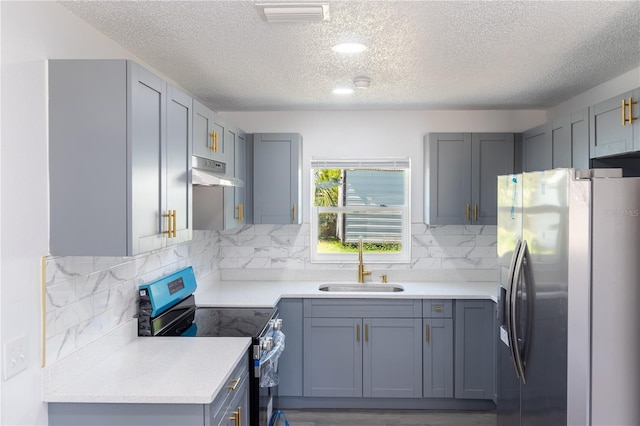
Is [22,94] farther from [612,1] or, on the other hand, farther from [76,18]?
[612,1]

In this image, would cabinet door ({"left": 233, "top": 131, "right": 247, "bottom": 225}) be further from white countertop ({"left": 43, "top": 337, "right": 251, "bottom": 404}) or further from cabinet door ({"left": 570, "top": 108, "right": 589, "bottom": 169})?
cabinet door ({"left": 570, "top": 108, "right": 589, "bottom": 169})

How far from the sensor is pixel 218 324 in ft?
9.87

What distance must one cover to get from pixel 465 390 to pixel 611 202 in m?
2.23

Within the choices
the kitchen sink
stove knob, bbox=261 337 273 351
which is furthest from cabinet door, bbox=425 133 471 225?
stove knob, bbox=261 337 273 351

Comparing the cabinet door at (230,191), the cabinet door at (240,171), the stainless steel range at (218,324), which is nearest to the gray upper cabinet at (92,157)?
the stainless steel range at (218,324)

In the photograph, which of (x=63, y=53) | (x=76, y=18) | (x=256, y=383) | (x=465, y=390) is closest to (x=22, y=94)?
(x=63, y=53)

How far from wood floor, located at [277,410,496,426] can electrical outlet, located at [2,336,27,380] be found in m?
2.26

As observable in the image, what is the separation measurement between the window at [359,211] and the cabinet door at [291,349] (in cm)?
76

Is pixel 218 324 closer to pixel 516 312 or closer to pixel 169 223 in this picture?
pixel 169 223

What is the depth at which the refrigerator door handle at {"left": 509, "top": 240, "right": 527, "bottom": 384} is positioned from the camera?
249 centimetres

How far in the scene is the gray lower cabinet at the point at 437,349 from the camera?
12.6ft

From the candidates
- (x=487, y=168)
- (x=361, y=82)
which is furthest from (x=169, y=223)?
(x=487, y=168)

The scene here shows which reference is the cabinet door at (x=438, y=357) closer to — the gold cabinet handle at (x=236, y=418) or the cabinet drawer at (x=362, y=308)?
the cabinet drawer at (x=362, y=308)

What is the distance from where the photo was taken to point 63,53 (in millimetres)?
2078
